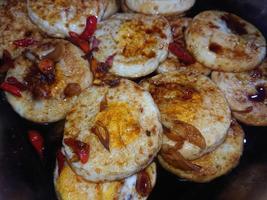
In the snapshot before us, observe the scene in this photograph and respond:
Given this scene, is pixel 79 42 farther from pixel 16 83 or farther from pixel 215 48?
pixel 215 48

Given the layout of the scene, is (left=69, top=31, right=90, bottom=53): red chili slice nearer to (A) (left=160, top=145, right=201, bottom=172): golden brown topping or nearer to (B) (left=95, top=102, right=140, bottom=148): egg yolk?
(B) (left=95, top=102, right=140, bottom=148): egg yolk

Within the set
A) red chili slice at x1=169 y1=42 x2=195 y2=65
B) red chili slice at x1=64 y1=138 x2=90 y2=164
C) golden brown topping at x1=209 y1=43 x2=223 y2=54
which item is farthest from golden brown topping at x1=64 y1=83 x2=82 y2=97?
golden brown topping at x1=209 y1=43 x2=223 y2=54

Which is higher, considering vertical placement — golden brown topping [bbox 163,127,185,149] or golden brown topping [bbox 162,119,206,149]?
golden brown topping [bbox 162,119,206,149]

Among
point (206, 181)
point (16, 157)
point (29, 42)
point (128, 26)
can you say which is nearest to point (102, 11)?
point (128, 26)

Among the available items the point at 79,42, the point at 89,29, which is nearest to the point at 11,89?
the point at 79,42

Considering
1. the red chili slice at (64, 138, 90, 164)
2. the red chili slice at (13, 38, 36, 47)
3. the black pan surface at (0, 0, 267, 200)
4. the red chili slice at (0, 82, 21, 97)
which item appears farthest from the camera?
the red chili slice at (13, 38, 36, 47)

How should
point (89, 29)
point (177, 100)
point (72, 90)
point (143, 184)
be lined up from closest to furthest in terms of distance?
point (143, 184)
point (177, 100)
point (72, 90)
point (89, 29)
